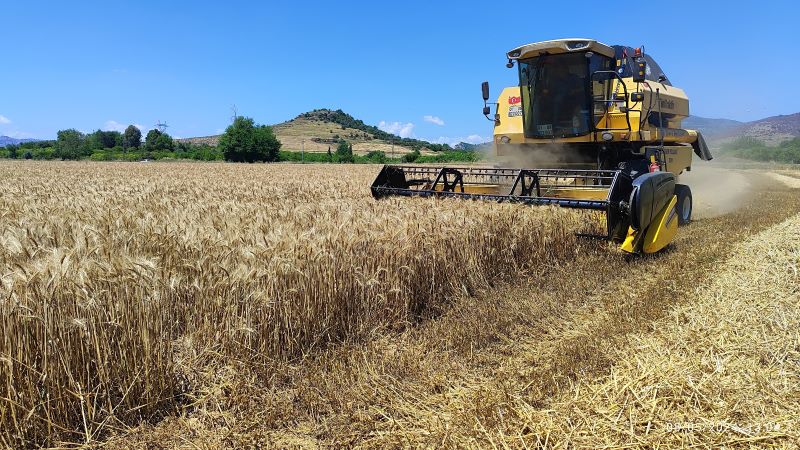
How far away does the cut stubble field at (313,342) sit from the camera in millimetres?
2477

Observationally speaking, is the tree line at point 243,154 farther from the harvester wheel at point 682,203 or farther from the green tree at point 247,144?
the harvester wheel at point 682,203

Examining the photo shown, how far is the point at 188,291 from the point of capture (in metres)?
3.10

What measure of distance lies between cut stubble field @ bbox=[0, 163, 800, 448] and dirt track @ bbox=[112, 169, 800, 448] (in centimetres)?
1

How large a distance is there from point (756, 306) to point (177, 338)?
4.45 meters

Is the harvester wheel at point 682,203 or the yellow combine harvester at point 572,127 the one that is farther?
the harvester wheel at point 682,203

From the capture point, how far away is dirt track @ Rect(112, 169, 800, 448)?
259cm

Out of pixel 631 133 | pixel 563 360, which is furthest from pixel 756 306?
pixel 631 133

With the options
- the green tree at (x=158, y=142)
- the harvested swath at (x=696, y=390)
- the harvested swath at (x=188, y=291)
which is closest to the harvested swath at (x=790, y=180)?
the harvested swath at (x=696, y=390)

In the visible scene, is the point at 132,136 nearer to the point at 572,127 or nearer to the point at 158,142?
the point at 158,142

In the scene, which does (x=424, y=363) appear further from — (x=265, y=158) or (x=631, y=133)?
(x=265, y=158)

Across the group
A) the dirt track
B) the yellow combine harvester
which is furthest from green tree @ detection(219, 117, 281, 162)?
the dirt track

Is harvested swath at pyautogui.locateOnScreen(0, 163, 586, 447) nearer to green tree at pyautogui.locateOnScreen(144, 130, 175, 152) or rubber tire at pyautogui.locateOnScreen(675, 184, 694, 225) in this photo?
rubber tire at pyautogui.locateOnScreen(675, 184, 694, 225)

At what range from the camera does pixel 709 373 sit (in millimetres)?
3123

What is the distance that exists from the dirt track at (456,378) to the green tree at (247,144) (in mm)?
66942
